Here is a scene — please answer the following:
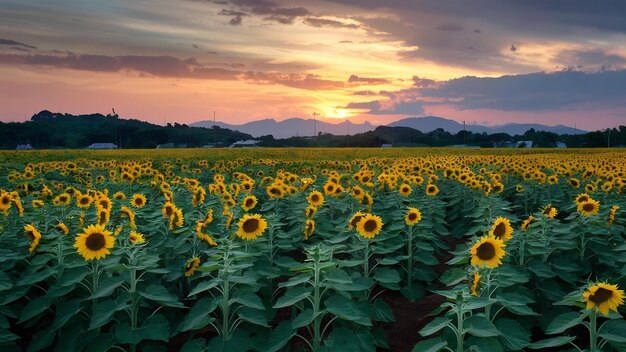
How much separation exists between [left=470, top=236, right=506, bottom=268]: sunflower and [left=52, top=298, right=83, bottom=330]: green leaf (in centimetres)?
396

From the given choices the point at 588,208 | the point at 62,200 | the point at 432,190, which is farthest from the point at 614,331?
the point at 62,200

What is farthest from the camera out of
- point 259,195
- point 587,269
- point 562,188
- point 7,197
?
point 562,188

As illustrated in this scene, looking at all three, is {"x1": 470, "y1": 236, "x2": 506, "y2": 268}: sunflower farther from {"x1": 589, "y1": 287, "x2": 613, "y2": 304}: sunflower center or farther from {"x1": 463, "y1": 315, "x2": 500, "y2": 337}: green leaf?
{"x1": 589, "y1": 287, "x2": 613, "y2": 304}: sunflower center

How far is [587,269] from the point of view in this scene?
294 inches

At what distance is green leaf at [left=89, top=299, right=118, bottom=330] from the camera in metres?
5.21

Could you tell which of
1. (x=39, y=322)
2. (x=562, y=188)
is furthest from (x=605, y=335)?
(x=562, y=188)

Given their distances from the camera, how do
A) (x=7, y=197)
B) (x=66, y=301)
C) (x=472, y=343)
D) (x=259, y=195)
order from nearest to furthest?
(x=472, y=343) → (x=66, y=301) → (x=7, y=197) → (x=259, y=195)

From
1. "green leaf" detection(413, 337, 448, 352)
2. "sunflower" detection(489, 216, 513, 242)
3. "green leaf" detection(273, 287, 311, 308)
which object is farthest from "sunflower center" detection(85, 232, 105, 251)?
"sunflower" detection(489, 216, 513, 242)

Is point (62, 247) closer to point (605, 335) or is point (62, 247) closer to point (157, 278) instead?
point (157, 278)

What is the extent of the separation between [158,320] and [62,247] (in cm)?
169

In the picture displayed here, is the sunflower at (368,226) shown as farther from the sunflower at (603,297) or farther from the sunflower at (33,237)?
the sunflower at (33,237)

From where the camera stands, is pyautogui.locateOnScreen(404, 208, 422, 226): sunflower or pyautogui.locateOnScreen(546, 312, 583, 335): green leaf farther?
pyautogui.locateOnScreen(404, 208, 422, 226): sunflower

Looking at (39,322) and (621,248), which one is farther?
(39,322)

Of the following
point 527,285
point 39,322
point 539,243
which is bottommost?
point 39,322
